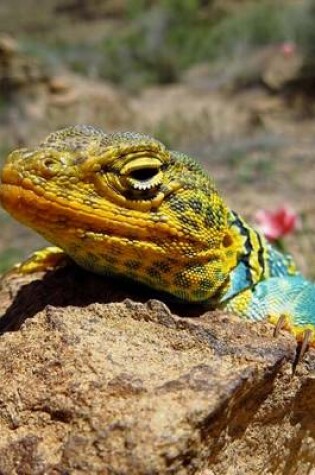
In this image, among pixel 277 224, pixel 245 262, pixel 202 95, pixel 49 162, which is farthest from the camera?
pixel 202 95

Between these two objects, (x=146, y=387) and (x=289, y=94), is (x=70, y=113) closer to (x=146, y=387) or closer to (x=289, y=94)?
(x=289, y=94)

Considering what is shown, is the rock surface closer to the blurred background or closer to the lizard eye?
the lizard eye

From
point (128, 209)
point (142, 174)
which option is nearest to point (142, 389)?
point (128, 209)

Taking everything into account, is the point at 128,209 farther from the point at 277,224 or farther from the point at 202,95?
the point at 202,95

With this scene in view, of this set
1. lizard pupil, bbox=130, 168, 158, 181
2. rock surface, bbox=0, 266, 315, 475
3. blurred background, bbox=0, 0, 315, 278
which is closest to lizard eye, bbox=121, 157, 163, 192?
lizard pupil, bbox=130, 168, 158, 181

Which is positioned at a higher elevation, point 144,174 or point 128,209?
point 144,174

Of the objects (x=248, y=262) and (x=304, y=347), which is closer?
(x=304, y=347)
